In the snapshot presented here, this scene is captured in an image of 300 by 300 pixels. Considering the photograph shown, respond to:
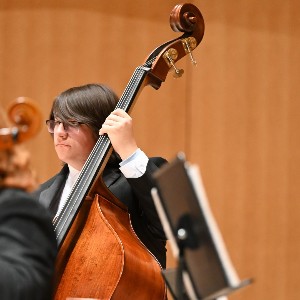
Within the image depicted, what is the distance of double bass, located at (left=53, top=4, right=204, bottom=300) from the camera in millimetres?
2270

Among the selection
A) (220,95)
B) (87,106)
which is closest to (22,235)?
(87,106)

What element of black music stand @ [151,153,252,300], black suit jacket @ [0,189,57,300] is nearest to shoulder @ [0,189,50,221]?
black suit jacket @ [0,189,57,300]

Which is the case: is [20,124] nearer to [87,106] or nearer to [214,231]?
[214,231]

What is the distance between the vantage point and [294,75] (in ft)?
13.6

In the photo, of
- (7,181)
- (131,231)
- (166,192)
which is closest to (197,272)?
(166,192)

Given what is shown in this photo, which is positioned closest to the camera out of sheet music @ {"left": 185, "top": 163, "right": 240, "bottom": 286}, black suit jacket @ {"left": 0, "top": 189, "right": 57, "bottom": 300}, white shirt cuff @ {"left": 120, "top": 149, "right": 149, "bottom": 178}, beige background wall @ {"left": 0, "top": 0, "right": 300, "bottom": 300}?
black suit jacket @ {"left": 0, "top": 189, "right": 57, "bottom": 300}

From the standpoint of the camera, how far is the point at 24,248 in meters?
1.49

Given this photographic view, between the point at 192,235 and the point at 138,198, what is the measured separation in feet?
→ 2.60

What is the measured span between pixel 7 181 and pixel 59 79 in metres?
2.60

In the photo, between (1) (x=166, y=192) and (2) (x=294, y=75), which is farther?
(2) (x=294, y=75)

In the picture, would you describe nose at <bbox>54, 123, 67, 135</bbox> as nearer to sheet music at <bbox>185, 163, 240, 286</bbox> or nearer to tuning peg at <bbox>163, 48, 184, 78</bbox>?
tuning peg at <bbox>163, 48, 184, 78</bbox>

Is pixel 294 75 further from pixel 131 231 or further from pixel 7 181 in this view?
pixel 7 181

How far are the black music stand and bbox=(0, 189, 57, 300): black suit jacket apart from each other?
30cm

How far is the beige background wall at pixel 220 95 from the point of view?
406 cm
